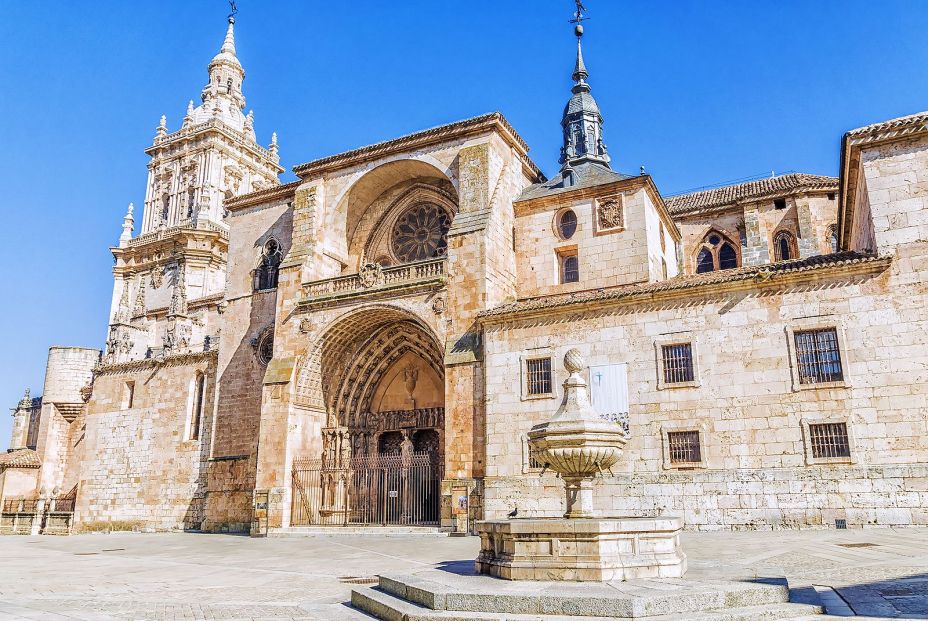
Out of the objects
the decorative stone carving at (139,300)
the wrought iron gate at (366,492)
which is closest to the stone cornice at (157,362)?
the wrought iron gate at (366,492)

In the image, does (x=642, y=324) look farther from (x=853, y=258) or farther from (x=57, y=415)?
(x=57, y=415)

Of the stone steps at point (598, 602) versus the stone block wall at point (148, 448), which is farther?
the stone block wall at point (148, 448)

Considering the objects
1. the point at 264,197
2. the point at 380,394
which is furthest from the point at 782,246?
the point at 264,197

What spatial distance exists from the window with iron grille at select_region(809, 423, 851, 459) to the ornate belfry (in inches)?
436

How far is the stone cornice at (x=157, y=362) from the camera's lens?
2677cm

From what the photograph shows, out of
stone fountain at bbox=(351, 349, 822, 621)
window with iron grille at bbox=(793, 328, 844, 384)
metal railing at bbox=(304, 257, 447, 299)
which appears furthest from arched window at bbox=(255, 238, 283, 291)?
stone fountain at bbox=(351, 349, 822, 621)

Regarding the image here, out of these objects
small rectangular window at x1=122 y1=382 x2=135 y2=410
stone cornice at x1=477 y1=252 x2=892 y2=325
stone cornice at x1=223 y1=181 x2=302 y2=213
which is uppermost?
stone cornice at x1=223 y1=181 x2=302 y2=213

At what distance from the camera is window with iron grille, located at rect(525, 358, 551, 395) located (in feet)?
60.3

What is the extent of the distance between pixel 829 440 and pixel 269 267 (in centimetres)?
1937

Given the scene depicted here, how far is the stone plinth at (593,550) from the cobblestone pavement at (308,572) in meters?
0.60

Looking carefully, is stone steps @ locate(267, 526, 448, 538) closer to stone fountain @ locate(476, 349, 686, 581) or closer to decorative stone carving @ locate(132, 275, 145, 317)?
stone fountain @ locate(476, 349, 686, 581)

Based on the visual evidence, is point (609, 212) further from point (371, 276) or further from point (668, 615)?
point (668, 615)

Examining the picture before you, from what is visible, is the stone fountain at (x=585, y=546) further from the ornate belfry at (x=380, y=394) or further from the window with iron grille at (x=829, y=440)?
the ornate belfry at (x=380, y=394)

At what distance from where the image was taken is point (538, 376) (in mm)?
18547
